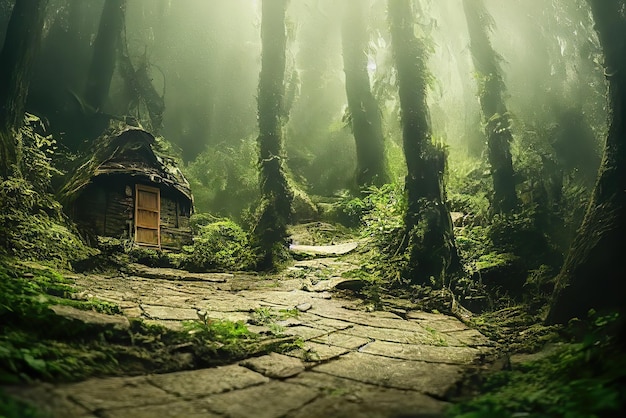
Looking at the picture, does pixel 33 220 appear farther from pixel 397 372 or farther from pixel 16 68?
→ pixel 397 372

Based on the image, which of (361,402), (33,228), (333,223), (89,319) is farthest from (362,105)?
(361,402)

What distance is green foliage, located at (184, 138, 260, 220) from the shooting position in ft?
65.8

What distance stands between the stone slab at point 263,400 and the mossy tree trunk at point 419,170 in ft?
16.9

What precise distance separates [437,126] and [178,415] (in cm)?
1407

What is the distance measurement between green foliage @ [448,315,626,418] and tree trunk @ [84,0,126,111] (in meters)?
19.1

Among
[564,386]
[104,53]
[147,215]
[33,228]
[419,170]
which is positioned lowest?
[564,386]

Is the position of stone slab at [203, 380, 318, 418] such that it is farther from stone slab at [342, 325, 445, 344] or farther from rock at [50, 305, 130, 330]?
stone slab at [342, 325, 445, 344]

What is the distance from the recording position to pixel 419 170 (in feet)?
26.1

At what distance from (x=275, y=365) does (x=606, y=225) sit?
3.76 metres

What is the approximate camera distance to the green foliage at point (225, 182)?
20.0m

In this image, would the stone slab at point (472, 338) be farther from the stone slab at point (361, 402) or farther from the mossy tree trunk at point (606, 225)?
the stone slab at point (361, 402)

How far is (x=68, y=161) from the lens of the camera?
49.5 feet

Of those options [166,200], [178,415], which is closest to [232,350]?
[178,415]

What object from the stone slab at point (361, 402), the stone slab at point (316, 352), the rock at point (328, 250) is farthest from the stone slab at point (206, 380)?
the rock at point (328, 250)
